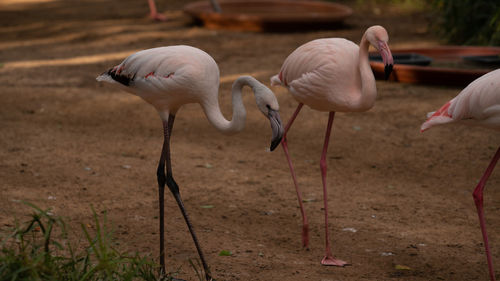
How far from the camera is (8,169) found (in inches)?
196

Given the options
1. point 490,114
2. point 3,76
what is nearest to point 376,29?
point 490,114

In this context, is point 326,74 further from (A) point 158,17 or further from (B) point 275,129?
(A) point 158,17

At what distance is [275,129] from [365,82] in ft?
2.57

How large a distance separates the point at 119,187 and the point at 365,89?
1.99m

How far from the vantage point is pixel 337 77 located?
3.98m

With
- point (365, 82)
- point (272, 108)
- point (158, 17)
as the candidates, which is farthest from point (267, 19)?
point (272, 108)

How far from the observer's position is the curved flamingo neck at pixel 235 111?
11.6 feet

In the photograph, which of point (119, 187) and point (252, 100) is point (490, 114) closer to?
point (119, 187)

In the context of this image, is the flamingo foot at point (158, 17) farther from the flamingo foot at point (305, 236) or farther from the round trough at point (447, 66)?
the flamingo foot at point (305, 236)

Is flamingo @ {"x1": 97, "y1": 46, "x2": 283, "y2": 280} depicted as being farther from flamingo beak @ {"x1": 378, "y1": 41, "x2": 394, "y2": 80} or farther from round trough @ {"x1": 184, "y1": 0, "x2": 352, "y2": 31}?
round trough @ {"x1": 184, "y1": 0, "x2": 352, "y2": 31}

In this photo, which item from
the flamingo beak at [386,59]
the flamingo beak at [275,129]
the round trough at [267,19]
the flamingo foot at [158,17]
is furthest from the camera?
the flamingo foot at [158,17]

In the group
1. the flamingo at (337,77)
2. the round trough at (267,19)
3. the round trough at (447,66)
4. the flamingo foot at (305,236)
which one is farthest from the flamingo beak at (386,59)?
the round trough at (267,19)

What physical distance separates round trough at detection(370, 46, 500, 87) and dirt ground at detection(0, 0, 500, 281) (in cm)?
14

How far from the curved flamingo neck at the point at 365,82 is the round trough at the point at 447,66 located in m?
3.58
